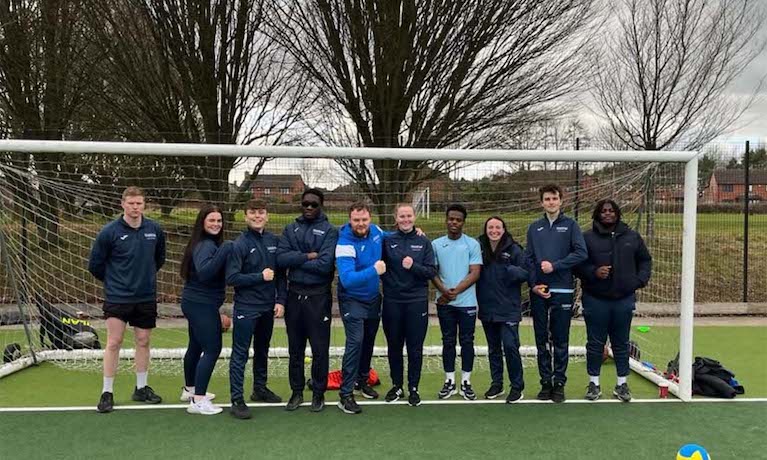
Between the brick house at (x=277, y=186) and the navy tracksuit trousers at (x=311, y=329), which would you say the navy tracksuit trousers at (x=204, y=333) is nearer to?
the navy tracksuit trousers at (x=311, y=329)

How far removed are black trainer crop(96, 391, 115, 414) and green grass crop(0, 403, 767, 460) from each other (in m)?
0.12

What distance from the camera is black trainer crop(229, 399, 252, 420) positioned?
446 cm

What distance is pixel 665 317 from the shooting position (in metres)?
8.79

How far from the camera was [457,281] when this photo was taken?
16.0 ft

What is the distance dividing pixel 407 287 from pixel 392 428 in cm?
109

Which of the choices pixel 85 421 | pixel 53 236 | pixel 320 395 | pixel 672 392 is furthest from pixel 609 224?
pixel 53 236

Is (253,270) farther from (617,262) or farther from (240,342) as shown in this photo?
(617,262)

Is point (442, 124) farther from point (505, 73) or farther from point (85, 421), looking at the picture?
point (85, 421)

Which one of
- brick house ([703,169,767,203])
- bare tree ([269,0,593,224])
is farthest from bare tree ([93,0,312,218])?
brick house ([703,169,767,203])

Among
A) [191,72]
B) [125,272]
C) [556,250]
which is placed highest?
[191,72]

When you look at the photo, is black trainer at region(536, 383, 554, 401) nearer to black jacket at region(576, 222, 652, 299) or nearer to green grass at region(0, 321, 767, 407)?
green grass at region(0, 321, 767, 407)

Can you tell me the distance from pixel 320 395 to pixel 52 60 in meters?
7.77

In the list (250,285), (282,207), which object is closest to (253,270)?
(250,285)

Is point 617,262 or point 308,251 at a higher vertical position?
point 308,251
